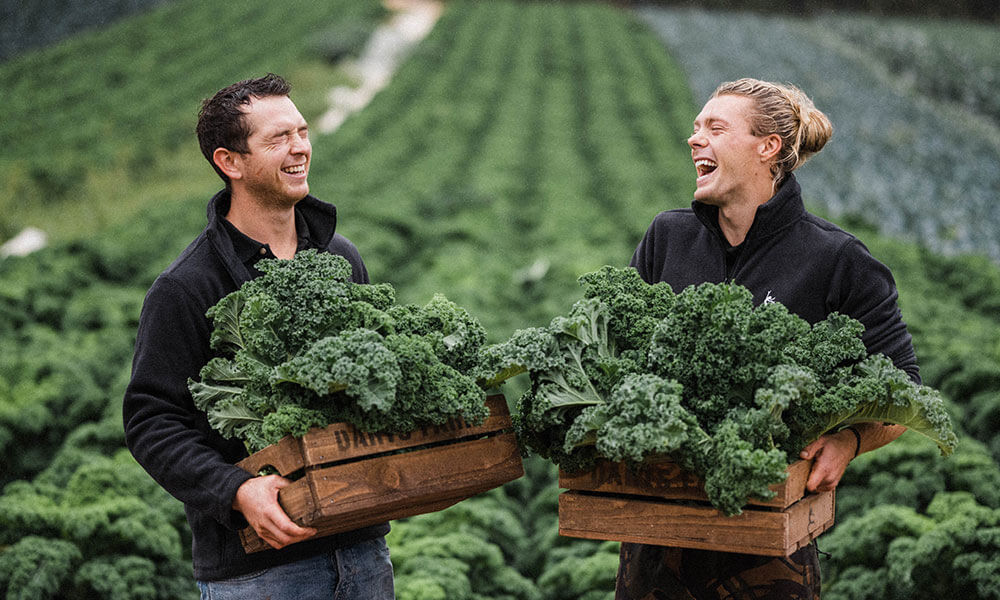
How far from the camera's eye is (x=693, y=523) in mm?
2564

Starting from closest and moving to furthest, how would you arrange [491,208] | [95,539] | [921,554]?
[921,554] → [95,539] → [491,208]

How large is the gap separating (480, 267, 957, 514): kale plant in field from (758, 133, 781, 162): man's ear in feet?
1.73

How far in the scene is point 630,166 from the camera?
19156 mm

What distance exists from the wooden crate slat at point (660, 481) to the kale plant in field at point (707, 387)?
5 centimetres

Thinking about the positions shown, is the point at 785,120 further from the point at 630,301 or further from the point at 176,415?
the point at 176,415

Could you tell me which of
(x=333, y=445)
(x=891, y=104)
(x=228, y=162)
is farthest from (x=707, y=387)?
(x=891, y=104)

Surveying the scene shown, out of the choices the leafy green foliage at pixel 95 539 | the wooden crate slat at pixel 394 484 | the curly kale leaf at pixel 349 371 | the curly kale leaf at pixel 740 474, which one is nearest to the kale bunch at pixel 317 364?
the curly kale leaf at pixel 349 371

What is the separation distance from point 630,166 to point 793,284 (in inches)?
652

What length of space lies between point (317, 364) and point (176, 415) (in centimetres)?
48

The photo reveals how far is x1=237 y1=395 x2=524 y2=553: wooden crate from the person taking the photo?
2.47 meters

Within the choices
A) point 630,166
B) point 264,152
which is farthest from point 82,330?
point 630,166

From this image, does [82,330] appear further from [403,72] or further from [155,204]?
[403,72]

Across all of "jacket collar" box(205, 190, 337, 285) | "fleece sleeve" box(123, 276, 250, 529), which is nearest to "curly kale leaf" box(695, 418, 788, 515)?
"fleece sleeve" box(123, 276, 250, 529)

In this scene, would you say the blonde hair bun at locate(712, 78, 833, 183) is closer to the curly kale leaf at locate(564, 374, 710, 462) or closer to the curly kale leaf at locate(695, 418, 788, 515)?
the curly kale leaf at locate(564, 374, 710, 462)
